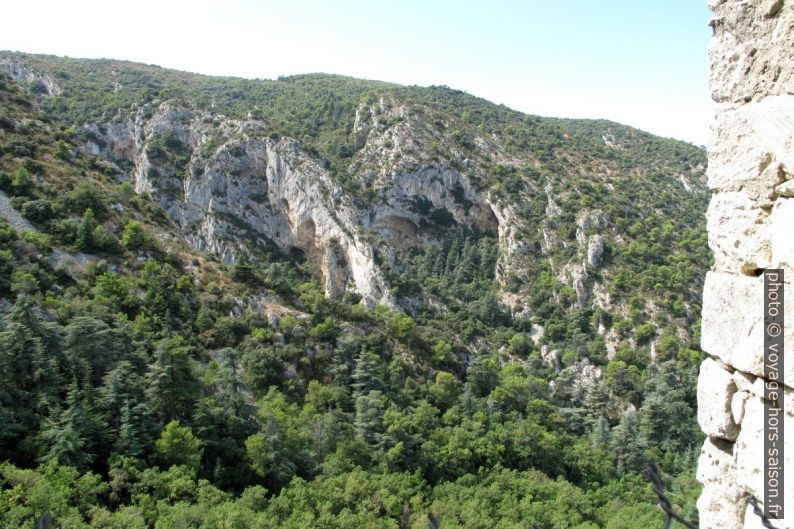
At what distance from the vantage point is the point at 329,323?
32.5m

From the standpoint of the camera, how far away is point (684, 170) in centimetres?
9050

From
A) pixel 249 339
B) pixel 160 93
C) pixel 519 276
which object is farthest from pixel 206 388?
pixel 160 93

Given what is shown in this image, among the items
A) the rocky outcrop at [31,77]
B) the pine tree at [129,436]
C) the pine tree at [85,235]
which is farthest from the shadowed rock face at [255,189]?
the pine tree at [129,436]

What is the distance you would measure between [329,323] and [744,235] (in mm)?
30492

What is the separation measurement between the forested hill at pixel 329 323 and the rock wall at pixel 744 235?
14.4 m

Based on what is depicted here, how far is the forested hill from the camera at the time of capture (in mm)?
17188

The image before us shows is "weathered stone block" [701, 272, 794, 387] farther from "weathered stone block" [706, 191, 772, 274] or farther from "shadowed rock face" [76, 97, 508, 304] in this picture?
"shadowed rock face" [76, 97, 508, 304]

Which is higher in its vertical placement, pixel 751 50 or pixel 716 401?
pixel 751 50

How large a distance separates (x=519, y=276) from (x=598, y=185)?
21.3m

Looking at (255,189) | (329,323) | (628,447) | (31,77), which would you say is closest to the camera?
(628,447)

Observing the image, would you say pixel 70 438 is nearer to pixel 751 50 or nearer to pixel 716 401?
pixel 716 401

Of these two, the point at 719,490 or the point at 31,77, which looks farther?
the point at 31,77

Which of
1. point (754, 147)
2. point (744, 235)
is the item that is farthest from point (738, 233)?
point (754, 147)

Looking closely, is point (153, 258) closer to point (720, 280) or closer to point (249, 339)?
point (249, 339)
